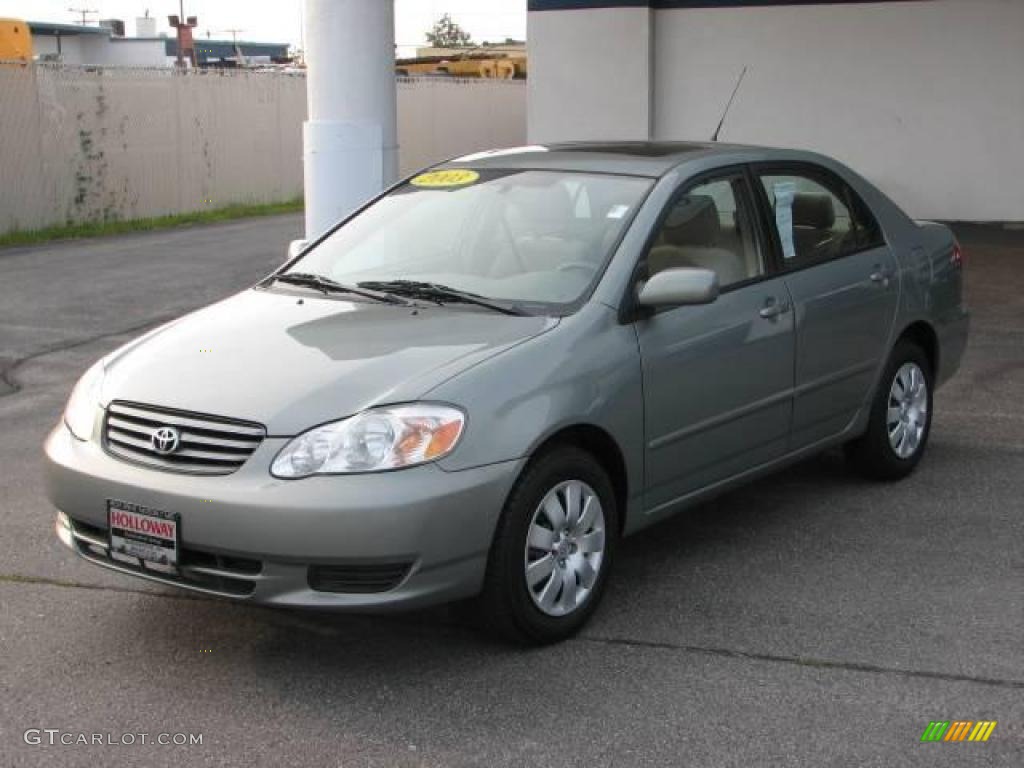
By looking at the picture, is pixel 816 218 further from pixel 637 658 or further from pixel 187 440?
pixel 187 440

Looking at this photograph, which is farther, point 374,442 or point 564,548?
point 564,548

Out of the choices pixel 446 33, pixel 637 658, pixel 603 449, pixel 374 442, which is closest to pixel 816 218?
pixel 603 449

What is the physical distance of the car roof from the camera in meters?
5.38

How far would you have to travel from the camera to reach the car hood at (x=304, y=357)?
4.15 metres

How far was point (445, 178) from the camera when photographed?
5.77m

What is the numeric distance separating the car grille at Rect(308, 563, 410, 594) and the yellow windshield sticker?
6.97 ft

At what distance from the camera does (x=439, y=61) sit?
117 ft

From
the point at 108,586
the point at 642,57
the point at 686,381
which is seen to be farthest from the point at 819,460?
the point at 642,57

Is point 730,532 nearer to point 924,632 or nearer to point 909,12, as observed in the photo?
point 924,632

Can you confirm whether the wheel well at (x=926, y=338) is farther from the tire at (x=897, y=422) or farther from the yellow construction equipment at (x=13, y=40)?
the yellow construction equipment at (x=13, y=40)

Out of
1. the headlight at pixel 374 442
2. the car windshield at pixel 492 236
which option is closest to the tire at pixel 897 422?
the car windshield at pixel 492 236

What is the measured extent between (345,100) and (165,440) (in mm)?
5179

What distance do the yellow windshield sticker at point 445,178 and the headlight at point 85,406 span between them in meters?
1.67

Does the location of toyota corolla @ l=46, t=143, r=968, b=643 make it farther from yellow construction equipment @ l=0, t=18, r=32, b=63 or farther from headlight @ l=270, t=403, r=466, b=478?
yellow construction equipment @ l=0, t=18, r=32, b=63
